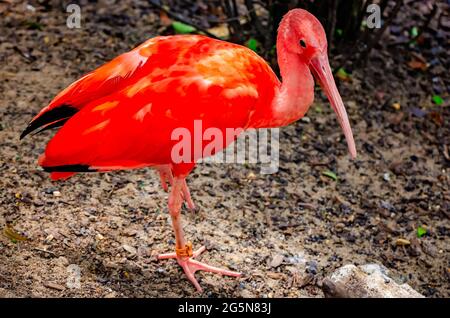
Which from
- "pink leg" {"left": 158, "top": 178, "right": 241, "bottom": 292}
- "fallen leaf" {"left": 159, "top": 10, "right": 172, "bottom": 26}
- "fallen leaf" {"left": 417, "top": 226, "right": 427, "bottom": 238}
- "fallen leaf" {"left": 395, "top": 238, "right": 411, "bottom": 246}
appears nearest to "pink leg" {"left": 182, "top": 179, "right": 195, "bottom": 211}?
"pink leg" {"left": 158, "top": 178, "right": 241, "bottom": 292}

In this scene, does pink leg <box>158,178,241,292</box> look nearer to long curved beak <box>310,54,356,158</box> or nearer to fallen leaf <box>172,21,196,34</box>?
long curved beak <box>310,54,356,158</box>

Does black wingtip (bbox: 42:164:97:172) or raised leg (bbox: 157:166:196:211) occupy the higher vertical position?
black wingtip (bbox: 42:164:97:172)

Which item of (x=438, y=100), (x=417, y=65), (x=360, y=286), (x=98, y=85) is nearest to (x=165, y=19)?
(x=417, y=65)

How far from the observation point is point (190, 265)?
149 inches

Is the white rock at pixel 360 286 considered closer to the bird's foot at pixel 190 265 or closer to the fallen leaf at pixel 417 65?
the bird's foot at pixel 190 265

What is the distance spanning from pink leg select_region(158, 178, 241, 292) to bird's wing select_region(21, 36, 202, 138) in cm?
58

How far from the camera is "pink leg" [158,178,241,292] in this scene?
360 centimetres

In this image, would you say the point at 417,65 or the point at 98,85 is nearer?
the point at 98,85

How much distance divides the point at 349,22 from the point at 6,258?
10.9 ft

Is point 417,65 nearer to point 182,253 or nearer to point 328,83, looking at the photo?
point 328,83

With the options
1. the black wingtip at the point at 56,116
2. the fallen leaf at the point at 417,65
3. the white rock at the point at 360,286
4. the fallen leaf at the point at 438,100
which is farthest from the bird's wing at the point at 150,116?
the fallen leaf at the point at 417,65

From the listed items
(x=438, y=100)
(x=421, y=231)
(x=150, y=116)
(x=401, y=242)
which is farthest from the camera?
(x=438, y=100)

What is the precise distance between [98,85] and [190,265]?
1099 mm
